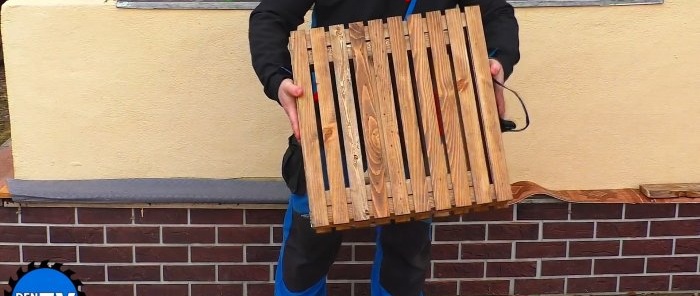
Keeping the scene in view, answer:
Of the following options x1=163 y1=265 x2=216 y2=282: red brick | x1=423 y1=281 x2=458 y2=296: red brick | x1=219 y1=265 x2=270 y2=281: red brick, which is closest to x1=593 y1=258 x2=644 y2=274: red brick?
x1=423 y1=281 x2=458 y2=296: red brick

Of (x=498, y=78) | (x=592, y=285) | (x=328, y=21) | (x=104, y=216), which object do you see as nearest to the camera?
(x=498, y=78)

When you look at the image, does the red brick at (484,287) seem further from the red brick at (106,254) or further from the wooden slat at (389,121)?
the red brick at (106,254)

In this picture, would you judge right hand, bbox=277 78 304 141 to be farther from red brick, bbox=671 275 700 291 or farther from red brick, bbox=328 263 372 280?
red brick, bbox=671 275 700 291

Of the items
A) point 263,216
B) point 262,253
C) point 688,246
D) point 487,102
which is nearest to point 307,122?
point 487,102

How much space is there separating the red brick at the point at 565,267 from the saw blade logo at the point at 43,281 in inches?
Answer: 75.0

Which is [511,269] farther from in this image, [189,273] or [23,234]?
[23,234]

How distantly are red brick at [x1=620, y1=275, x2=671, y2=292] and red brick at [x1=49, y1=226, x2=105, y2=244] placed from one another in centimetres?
213

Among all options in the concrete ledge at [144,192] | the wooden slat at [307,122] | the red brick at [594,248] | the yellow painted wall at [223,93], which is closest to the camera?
the wooden slat at [307,122]

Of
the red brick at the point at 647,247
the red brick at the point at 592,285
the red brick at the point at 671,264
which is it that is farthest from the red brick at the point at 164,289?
the red brick at the point at 671,264

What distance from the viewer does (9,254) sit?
3350 millimetres

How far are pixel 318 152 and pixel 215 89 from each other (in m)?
0.93

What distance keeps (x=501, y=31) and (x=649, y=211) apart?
1.22m

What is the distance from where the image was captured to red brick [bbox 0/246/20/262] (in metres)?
3.34

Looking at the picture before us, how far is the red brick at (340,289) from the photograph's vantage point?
3467 mm
